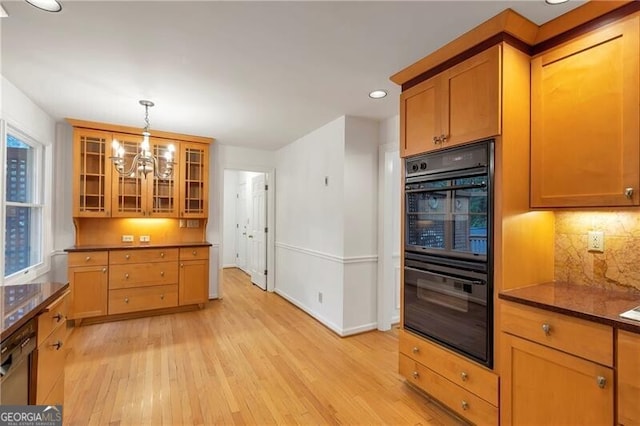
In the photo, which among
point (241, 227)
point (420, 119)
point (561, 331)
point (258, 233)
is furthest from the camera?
point (241, 227)

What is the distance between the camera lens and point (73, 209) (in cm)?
379

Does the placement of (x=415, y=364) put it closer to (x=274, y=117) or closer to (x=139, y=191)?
(x=274, y=117)

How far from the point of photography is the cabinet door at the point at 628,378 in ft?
4.18

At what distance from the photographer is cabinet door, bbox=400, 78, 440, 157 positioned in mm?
2164

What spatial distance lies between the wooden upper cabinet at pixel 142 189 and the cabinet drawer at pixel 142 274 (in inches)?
27.2

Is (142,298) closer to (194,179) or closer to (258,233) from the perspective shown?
(194,179)

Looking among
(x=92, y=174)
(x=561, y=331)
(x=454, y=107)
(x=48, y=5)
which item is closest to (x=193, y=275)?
(x=92, y=174)

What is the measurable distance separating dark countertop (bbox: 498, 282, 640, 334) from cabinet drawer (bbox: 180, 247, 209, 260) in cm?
369

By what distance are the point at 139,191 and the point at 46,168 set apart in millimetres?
974

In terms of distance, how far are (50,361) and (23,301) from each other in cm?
37

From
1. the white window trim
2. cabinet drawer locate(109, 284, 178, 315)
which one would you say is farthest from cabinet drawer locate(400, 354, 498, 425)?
the white window trim

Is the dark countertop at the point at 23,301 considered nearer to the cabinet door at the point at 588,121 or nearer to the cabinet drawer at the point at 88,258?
the cabinet drawer at the point at 88,258

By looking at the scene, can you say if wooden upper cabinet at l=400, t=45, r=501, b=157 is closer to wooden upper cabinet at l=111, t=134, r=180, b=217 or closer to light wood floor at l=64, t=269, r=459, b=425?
light wood floor at l=64, t=269, r=459, b=425

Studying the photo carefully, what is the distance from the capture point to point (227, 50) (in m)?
2.08
